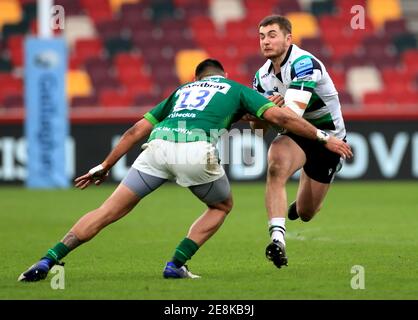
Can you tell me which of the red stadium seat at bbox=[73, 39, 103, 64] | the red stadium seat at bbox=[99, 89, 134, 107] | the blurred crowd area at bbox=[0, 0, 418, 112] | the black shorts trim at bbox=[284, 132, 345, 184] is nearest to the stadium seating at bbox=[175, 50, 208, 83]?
the blurred crowd area at bbox=[0, 0, 418, 112]

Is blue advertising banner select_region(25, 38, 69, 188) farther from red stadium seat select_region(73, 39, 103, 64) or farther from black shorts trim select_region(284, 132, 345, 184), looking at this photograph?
black shorts trim select_region(284, 132, 345, 184)

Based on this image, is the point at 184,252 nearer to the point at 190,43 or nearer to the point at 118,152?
the point at 118,152

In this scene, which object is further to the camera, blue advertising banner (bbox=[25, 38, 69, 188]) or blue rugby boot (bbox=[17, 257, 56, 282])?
blue advertising banner (bbox=[25, 38, 69, 188])

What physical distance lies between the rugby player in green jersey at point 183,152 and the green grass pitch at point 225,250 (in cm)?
33

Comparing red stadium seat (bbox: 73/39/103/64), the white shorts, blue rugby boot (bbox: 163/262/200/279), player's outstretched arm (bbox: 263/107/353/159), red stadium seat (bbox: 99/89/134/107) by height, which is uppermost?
red stadium seat (bbox: 73/39/103/64)

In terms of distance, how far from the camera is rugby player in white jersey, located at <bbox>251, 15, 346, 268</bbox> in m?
8.61

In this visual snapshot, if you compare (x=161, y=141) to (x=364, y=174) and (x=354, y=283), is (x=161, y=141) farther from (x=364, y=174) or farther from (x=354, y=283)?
(x=364, y=174)

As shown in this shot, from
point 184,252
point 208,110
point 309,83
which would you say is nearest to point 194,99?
point 208,110

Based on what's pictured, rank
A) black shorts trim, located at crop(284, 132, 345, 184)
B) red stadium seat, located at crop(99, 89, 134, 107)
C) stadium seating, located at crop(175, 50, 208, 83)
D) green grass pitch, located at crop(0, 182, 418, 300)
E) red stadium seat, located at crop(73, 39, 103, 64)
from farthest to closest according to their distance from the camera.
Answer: red stadium seat, located at crop(73, 39, 103, 64), stadium seating, located at crop(175, 50, 208, 83), red stadium seat, located at crop(99, 89, 134, 107), black shorts trim, located at crop(284, 132, 345, 184), green grass pitch, located at crop(0, 182, 418, 300)

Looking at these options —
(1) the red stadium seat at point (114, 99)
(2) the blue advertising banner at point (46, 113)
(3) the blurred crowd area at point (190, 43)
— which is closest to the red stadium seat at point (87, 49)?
(3) the blurred crowd area at point (190, 43)

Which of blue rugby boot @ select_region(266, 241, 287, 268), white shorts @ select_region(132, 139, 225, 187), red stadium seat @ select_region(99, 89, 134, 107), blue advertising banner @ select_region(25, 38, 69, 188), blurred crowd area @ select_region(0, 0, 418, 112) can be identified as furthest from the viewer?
blurred crowd area @ select_region(0, 0, 418, 112)

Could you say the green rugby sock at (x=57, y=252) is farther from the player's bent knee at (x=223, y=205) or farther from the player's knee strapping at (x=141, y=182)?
the player's bent knee at (x=223, y=205)

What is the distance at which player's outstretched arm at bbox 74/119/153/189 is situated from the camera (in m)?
7.88

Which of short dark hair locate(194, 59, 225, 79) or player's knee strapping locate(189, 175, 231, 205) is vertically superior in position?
short dark hair locate(194, 59, 225, 79)
